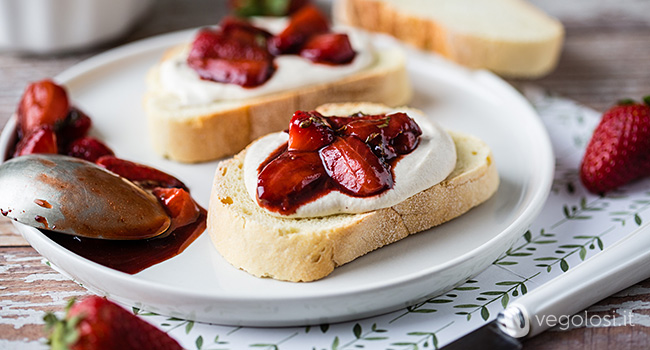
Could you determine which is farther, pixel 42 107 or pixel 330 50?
pixel 330 50

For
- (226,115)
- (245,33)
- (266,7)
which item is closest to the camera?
(226,115)

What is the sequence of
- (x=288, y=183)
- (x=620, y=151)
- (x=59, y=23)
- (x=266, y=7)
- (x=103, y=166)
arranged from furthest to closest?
(x=266, y=7) < (x=59, y=23) < (x=620, y=151) < (x=103, y=166) < (x=288, y=183)

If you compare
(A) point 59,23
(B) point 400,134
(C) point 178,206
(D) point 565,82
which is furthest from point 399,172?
(A) point 59,23

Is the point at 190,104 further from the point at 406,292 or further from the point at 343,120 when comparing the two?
the point at 406,292

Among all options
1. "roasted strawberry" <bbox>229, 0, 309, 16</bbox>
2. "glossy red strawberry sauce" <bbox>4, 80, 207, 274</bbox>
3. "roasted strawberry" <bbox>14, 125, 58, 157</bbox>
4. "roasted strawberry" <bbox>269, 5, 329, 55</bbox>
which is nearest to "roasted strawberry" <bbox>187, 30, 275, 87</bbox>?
"roasted strawberry" <bbox>269, 5, 329, 55</bbox>

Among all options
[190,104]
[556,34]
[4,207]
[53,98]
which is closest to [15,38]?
[53,98]

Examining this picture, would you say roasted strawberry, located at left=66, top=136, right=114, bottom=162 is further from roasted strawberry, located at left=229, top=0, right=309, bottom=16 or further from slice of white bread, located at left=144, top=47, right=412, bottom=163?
roasted strawberry, located at left=229, top=0, right=309, bottom=16

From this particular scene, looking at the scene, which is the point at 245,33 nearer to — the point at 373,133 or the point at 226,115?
the point at 226,115

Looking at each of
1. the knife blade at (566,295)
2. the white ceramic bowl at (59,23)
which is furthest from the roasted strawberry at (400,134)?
the white ceramic bowl at (59,23)
